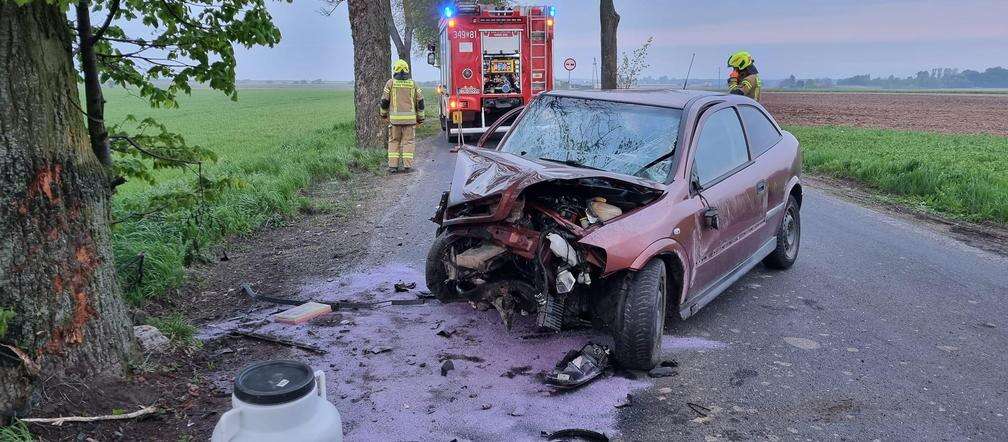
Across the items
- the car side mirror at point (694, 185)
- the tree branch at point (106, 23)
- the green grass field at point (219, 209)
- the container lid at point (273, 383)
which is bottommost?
the green grass field at point (219, 209)

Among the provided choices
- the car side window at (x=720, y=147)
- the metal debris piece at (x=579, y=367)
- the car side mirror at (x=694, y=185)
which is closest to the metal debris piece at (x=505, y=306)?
the metal debris piece at (x=579, y=367)

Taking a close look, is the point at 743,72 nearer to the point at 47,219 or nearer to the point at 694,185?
the point at 694,185

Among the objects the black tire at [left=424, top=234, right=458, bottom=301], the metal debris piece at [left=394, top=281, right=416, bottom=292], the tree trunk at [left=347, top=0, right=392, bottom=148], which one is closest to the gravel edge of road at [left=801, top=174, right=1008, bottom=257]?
the black tire at [left=424, top=234, right=458, bottom=301]

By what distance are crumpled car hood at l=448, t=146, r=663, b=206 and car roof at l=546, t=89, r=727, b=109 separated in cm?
86

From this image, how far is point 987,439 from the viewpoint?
11.4 ft

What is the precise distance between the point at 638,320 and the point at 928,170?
8640 millimetres

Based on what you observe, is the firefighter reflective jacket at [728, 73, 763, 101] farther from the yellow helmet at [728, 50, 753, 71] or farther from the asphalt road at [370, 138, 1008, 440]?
the asphalt road at [370, 138, 1008, 440]

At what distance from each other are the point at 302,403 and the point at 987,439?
3.17 metres

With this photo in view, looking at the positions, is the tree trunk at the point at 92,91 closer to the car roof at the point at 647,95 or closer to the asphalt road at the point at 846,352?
the asphalt road at the point at 846,352

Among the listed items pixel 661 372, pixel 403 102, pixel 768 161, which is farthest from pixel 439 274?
pixel 403 102

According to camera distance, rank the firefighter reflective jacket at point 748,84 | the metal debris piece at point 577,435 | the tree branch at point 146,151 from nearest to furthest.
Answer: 1. the metal debris piece at point 577,435
2. the tree branch at point 146,151
3. the firefighter reflective jacket at point 748,84

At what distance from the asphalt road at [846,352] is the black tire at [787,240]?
97 millimetres

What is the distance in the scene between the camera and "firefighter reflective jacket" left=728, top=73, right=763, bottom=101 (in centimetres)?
983

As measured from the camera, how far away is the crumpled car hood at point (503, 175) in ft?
14.1
